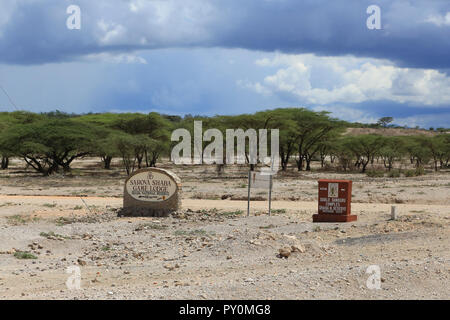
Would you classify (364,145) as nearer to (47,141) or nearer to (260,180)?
(47,141)

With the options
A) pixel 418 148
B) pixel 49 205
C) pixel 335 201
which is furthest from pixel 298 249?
pixel 418 148

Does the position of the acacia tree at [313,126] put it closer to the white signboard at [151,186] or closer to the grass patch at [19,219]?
the white signboard at [151,186]

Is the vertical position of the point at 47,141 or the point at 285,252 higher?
the point at 47,141

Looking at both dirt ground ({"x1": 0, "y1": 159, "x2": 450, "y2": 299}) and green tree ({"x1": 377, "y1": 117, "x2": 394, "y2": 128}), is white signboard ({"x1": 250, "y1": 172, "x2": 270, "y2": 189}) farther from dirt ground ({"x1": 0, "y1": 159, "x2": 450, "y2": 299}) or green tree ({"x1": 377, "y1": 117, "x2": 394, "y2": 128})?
green tree ({"x1": 377, "y1": 117, "x2": 394, "y2": 128})

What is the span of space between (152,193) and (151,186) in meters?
0.24

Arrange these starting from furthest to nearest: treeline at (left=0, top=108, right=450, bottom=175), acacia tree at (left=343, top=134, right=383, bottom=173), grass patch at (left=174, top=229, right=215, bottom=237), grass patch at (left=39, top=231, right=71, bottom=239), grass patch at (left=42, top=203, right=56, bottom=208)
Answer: acacia tree at (left=343, top=134, right=383, bottom=173) → treeline at (left=0, top=108, right=450, bottom=175) → grass patch at (left=42, top=203, right=56, bottom=208) → grass patch at (left=174, top=229, right=215, bottom=237) → grass patch at (left=39, top=231, right=71, bottom=239)

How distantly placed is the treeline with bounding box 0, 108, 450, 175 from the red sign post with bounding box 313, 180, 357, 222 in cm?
2734

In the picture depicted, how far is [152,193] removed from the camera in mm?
20094

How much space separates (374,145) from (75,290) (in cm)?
5123

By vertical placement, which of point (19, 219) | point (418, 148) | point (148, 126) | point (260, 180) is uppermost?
point (148, 126)

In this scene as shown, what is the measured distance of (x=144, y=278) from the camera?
10656mm

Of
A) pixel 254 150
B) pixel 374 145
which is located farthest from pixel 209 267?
pixel 374 145

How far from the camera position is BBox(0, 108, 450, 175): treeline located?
145ft

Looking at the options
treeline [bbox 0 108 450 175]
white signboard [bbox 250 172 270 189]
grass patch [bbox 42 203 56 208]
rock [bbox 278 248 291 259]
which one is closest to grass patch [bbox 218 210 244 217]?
white signboard [bbox 250 172 270 189]
